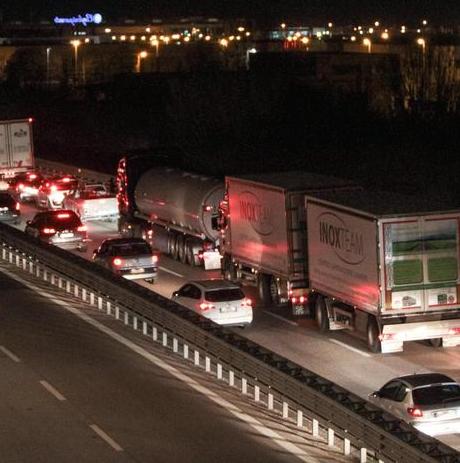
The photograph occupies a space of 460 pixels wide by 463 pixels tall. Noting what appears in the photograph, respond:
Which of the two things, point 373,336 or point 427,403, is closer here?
point 427,403

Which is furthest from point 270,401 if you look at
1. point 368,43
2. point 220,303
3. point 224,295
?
point 368,43

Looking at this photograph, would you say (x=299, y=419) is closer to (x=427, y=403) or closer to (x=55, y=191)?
(x=427, y=403)

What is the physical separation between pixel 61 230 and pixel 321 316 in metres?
15.0

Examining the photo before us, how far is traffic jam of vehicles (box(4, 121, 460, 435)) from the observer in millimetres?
26297

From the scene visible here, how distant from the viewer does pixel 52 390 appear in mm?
21859

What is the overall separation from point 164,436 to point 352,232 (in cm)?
968

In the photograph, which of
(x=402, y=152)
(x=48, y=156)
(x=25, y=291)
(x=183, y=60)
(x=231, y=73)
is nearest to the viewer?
(x=25, y=291)

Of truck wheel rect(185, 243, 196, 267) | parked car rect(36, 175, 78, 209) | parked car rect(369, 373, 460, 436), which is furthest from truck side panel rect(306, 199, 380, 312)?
parked car rect(36, 175, 78, 209)

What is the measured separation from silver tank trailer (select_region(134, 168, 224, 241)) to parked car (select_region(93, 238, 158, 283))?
95.9 inches

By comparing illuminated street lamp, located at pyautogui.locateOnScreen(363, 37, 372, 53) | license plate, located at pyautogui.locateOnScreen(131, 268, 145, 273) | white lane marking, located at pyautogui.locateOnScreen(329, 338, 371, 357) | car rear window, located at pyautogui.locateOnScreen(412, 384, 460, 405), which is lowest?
white lane marking, located at pyautogui.locateOnScreen(329, 338, 371, 357)

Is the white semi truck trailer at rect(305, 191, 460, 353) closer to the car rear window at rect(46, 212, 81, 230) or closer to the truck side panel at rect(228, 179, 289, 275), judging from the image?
the truck side panel at rect(228, 179, 289, 275)

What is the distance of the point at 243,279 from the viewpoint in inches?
1337

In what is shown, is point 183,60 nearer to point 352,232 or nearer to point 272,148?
point 272,148

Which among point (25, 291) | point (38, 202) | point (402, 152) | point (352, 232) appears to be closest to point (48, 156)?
point (402, 152)
